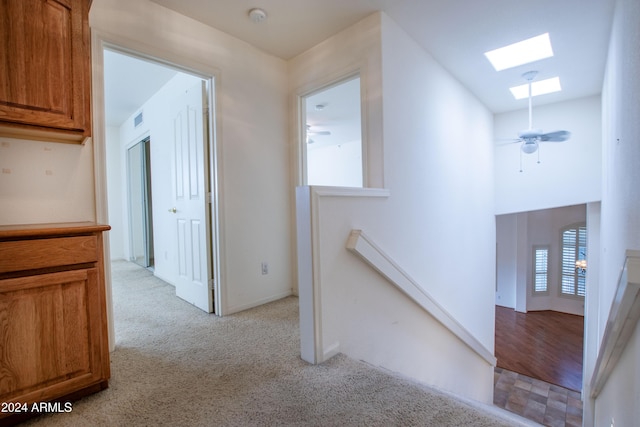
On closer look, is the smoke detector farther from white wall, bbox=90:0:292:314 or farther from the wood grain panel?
the wood grain panel

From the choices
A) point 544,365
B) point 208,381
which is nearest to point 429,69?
point 208,381

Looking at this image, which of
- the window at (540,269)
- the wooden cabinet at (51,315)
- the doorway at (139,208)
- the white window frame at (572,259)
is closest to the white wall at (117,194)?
the doorway at (139,208)

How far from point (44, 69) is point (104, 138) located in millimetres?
497

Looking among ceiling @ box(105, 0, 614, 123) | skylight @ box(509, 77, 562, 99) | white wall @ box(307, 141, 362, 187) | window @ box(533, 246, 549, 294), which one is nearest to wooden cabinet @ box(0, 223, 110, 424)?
ceiling @ box(105, 0, 614, 123)

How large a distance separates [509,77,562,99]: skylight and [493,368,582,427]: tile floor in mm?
5325

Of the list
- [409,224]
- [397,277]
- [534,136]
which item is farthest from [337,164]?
[397,277]

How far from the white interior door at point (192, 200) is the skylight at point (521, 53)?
9.75 ft

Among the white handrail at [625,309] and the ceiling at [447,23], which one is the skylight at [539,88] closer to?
the ceiling at [447,23]

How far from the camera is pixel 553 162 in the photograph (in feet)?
14.6

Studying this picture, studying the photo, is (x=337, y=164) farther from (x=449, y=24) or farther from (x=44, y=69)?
(x=44, y=69)

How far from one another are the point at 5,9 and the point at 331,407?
238 cm

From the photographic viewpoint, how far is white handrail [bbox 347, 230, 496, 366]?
1991mm

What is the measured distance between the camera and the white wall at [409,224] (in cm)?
193

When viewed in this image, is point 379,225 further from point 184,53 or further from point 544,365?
point 544,365
